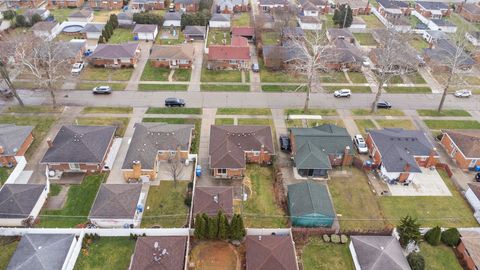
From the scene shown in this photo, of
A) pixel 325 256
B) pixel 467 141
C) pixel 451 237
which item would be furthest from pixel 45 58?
pixel 467 141

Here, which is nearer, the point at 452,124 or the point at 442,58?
the point at 452,124

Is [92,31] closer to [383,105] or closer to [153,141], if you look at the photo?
[153,141]

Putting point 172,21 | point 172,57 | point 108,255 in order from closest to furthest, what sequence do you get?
point 108,255
point 172,57
point 172,21

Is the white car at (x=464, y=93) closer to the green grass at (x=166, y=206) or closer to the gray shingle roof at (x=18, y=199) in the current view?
the green grass at (x=166, y=206)

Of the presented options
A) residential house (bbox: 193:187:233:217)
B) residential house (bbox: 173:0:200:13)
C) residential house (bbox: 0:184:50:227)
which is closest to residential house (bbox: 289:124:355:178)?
residential house (bbox: 193:187:233:217)

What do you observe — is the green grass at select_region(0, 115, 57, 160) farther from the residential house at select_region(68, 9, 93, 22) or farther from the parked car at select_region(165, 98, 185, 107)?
the residential house at select_region(68, 9, 93, 22)

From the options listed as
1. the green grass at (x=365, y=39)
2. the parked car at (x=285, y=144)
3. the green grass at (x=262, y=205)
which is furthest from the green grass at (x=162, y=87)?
the green grass at (x=365, y=39)
